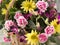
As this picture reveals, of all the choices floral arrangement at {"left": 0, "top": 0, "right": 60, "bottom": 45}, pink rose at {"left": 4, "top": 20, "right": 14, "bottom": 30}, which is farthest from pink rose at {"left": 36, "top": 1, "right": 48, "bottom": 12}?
pink rose at {"left": 4, "top": 20, "right": 14, "bottom": 30}

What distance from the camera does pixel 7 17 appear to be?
754 mm

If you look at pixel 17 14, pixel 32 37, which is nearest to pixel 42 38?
pixel 32 37

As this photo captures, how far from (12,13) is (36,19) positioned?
113mm

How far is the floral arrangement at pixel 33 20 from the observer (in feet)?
2.22

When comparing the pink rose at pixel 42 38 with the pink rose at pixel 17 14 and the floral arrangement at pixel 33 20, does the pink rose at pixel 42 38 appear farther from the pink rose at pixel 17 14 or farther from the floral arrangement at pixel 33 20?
the pink rose at pixel 17 14

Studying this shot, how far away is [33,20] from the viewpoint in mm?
729

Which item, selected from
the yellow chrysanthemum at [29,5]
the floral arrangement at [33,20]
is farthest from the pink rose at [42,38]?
the yellow chrysanthemum at [29,5]

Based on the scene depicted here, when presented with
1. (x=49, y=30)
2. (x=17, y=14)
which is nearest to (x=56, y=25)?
(x=49, y=30)

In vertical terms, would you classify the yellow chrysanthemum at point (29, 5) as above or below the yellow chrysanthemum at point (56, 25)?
above

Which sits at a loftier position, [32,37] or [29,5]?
[29,5]

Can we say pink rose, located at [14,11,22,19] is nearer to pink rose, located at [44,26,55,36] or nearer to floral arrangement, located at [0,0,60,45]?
floral arrangement, located at [0,0,60,45]

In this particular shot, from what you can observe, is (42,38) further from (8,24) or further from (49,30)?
(8,24)

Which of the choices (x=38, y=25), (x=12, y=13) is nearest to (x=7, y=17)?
(x=12, y=13)

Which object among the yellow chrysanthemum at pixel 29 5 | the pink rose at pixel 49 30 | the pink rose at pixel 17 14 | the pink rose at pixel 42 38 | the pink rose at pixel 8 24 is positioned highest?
the yellow chrysanthemum at pixel 29 5
